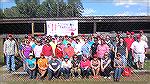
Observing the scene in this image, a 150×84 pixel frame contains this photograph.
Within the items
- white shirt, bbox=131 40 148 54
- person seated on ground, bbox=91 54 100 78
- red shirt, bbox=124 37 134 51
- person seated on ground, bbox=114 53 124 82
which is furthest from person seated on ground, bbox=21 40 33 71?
white shirt, bbox=131 40 148 54

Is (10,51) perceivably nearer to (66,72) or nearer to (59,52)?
(59,52)

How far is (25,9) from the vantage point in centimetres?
1702

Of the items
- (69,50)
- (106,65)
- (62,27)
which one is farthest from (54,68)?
(62,27)

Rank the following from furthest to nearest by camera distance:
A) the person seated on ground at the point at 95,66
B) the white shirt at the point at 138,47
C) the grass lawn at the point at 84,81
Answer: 1. the white shirt at the point at 138,47
2. the person seated on ground at the point at 95,66
3. the grass lawn at the point at 84,81

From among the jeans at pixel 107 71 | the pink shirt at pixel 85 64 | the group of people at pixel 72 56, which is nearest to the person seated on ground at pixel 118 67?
the group of people at pixel 72 56

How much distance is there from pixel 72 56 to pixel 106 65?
1.13m

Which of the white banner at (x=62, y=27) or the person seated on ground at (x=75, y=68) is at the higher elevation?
the white banner at (x=62, y=27)

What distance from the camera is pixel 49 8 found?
54.1 ft

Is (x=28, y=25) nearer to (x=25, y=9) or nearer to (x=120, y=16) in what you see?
(x=25, y=9)

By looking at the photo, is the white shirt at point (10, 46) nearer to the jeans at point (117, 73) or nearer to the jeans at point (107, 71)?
the jeans at point (107, 71)

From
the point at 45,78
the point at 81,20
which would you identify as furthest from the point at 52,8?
the point at 45,78

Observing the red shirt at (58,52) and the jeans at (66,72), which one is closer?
the jeans at (66,72)

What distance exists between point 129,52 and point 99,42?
157cm

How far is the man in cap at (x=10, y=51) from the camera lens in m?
13.1
